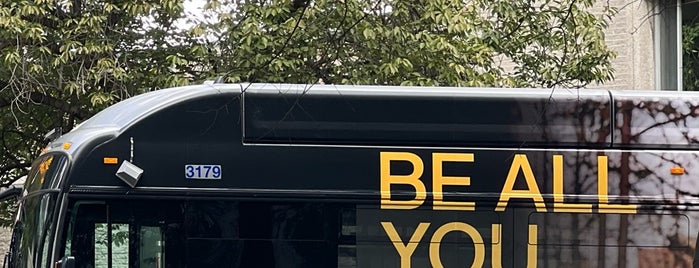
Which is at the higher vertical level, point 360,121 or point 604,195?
point 360,121

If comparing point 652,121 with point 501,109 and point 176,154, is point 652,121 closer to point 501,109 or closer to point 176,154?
point 501,109

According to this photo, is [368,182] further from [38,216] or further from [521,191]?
[38,216]

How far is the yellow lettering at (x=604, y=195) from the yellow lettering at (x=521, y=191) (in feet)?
1.34

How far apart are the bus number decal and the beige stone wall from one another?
10.6 m

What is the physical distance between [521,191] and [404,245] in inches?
34.8

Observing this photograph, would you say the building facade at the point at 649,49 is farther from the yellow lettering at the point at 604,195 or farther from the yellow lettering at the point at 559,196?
the yellow lettering at the point at 559,196

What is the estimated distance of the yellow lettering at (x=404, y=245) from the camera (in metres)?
5.96

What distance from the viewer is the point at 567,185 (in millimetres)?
6090

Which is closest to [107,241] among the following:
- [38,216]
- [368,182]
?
[38,216]

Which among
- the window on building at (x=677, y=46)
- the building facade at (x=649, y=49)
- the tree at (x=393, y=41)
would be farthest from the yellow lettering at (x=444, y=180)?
the building facade at (x=649, y=49)

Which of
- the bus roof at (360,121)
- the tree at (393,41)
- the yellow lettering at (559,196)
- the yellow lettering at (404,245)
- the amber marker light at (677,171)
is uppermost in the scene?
the tree at (393,41)

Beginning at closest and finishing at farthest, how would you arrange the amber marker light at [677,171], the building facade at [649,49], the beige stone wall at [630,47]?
the amber marker light at [677,171] → the building facade at [649,49] → the beige stone wall at [630,47]

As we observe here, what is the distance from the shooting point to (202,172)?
5.94 m

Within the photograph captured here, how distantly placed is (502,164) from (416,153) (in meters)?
0.59
